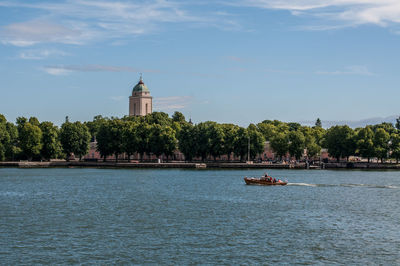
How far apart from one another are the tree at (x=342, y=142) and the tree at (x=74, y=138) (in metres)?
69.2

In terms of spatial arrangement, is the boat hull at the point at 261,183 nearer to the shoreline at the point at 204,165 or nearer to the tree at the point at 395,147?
the shoreline at the point at 204,165

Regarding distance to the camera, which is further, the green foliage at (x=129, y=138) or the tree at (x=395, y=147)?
the tree at (x=395, y=147)

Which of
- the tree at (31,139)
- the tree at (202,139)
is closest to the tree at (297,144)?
the tree at (202,139)

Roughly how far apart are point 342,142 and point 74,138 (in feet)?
244

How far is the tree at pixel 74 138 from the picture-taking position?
158 meters

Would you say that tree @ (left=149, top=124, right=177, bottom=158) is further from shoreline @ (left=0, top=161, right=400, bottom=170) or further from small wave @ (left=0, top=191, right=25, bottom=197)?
small wave @ (left=0, top=191, right=25, bottom=197)

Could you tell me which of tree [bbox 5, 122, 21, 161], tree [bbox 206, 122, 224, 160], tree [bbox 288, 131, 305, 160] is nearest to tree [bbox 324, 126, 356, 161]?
tree [bbox 288, 131, 305, 160]

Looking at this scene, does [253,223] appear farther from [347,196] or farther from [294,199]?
[347,196]

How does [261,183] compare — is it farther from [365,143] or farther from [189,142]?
[365,143]

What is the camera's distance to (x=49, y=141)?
154 metres

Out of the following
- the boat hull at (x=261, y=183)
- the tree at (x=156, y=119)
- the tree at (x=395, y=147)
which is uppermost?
the tree at (x=156, y=119)

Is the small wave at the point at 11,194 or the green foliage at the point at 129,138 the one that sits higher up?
the green foliage at the point at 129,138

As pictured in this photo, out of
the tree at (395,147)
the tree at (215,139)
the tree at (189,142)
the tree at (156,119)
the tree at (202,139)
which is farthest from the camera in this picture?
the tree at (156,119)

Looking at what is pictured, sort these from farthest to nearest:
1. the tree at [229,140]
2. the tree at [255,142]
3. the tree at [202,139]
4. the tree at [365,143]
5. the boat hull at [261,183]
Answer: the tree at [255,142]
the tree at [365,143]
the tree at [229,140]
the tree at [202,139]
the boat hull at [261,183]
